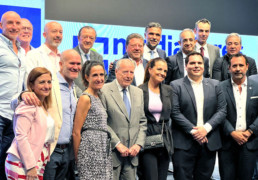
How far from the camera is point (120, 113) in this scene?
366cm

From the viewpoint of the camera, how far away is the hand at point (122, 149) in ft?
11.7

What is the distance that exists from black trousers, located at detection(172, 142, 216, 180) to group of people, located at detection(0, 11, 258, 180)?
11 mm

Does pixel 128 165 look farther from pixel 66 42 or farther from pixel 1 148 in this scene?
pixel 66 42

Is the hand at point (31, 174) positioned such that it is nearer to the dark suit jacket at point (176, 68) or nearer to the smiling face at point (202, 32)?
the dark suit jacket at point (176, 68)

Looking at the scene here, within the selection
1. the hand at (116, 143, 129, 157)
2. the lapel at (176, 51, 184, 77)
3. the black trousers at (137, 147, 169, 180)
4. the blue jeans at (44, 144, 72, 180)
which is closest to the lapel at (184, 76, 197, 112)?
the lapel at (176, 51, 184, 77)

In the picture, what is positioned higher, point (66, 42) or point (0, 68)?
point (66, 42)

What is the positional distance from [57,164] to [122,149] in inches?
26.2

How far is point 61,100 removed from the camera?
3.29 meters

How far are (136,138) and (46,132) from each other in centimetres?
105

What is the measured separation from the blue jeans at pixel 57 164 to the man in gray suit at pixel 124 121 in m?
0.51

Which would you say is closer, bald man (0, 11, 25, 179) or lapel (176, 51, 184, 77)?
bald man (0, 11, 25, 179)

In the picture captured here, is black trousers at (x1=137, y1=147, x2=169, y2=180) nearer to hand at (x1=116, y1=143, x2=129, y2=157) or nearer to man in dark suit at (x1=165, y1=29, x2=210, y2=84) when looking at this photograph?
hand at (x1=116, y1=143, x2=129, y2=157)

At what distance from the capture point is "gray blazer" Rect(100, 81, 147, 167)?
3616 millimetres

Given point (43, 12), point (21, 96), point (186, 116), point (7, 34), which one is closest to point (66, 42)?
point (43, 12)
